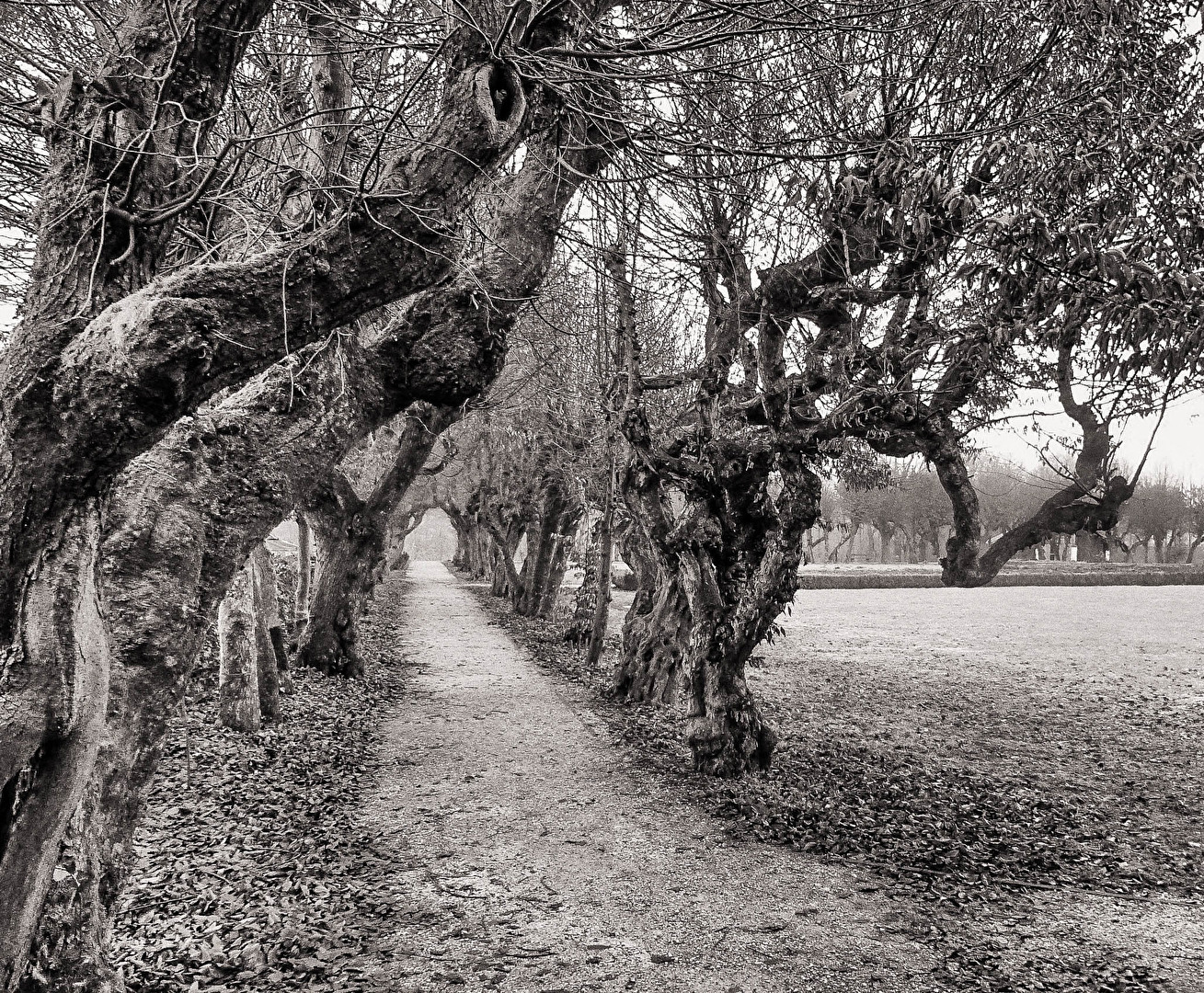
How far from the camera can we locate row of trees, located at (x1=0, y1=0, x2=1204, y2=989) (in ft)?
9.95

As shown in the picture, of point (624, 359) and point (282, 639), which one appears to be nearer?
point (624, 359)

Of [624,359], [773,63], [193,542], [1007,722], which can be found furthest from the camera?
[1007,722]

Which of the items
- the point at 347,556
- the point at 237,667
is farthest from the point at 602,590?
the point at 237,667

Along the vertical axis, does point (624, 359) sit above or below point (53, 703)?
above

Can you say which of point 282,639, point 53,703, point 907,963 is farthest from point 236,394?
point 282,639

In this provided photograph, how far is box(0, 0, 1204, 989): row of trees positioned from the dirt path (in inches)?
69.7

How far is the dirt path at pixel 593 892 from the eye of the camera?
194 inches

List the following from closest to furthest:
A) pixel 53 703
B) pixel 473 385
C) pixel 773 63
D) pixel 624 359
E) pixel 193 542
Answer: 1. pixel 53 703
2. pixel 193 542
3. pixel 473 385
4. pixel 773 63
5. pixel 624 359

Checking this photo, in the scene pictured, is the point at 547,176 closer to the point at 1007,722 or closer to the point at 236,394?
the point at 236,394

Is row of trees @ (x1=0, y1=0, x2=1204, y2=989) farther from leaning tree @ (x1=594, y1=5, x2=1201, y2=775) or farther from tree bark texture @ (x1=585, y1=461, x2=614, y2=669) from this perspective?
tree bark texture @ (x1=585, y1=461, x2=614, y2=669)

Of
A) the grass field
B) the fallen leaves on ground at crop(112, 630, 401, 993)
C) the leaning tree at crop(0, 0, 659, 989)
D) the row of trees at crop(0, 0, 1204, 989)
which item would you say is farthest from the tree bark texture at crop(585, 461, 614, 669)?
the leaning tree at crop(0, 0, 659, 989)

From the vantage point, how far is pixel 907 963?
16.2 feet

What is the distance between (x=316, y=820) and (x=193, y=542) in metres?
4.13

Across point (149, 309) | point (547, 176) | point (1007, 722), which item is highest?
point (547, 176)
